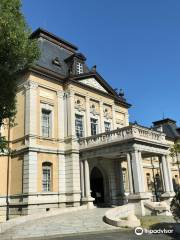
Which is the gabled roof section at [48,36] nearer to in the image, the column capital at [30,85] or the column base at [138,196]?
the column capital at [30,85]

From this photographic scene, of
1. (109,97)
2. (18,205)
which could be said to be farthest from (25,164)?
(109,97)

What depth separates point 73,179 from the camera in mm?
23844

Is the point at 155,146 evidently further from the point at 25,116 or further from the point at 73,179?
the point at 25,116

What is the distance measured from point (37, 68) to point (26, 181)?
363 inches

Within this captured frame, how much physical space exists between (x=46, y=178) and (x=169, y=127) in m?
30.0

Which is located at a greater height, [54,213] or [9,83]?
[9,83]

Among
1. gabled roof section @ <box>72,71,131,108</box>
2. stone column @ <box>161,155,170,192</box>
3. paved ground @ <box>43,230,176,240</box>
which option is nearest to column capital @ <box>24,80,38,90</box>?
gabled roof section @ <box>72,71,131,108</box>

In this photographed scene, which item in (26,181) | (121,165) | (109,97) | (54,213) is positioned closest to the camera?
(54,213)

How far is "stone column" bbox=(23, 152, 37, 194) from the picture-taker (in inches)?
852

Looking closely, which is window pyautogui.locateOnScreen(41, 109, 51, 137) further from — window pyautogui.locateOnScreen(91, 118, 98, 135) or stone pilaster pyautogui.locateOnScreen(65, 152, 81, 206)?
window pyautogui.locateOnScreen(91, 118, 98, 135)

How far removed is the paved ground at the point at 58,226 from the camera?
50.1ft

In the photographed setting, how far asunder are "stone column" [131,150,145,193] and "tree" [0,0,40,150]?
32.3 ft

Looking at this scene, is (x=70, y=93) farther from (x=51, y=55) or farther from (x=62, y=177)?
(x=62, y=177)

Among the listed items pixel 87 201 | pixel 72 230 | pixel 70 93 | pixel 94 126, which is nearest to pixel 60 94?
pixel 70 93
